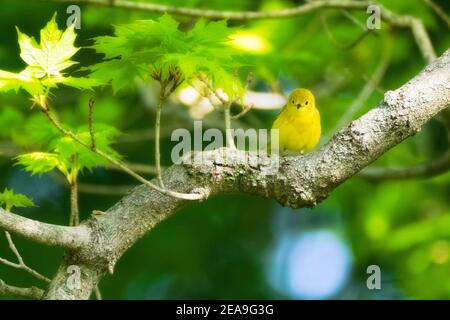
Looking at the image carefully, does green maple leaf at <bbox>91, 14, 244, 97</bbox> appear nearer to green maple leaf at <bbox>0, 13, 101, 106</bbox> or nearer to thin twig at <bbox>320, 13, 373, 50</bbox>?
green maple leaf at <bbox>0, 13, 101, 106</bbox>

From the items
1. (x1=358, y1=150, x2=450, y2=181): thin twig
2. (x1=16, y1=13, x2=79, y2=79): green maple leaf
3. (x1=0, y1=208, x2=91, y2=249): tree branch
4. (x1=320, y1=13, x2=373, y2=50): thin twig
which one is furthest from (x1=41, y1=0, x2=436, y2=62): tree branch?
(x1=0, y1=208, x2=91, y2=249): tree branch

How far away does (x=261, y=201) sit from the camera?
788 cm

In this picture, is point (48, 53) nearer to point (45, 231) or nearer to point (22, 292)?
point (45, 231)

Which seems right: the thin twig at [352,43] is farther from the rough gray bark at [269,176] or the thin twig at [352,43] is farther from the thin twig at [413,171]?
the rough gray bark at [269,176]

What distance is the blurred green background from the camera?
5188 mm

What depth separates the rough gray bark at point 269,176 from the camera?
7.55ft

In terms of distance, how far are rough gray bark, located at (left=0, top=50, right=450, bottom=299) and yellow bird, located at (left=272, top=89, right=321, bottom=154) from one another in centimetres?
142

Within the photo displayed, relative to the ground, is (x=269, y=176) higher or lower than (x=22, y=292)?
higher

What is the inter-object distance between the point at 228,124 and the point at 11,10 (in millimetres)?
4075

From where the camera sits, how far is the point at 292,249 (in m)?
9.09

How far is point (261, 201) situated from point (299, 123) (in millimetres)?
4061

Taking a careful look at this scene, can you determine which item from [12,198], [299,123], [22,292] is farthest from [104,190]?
[22,292]

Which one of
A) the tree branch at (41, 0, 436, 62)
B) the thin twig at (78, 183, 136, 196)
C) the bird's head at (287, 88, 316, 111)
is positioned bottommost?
the bird's head at (287, 88, 316, 111)

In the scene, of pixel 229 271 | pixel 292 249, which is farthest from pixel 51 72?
pixel 292 249
